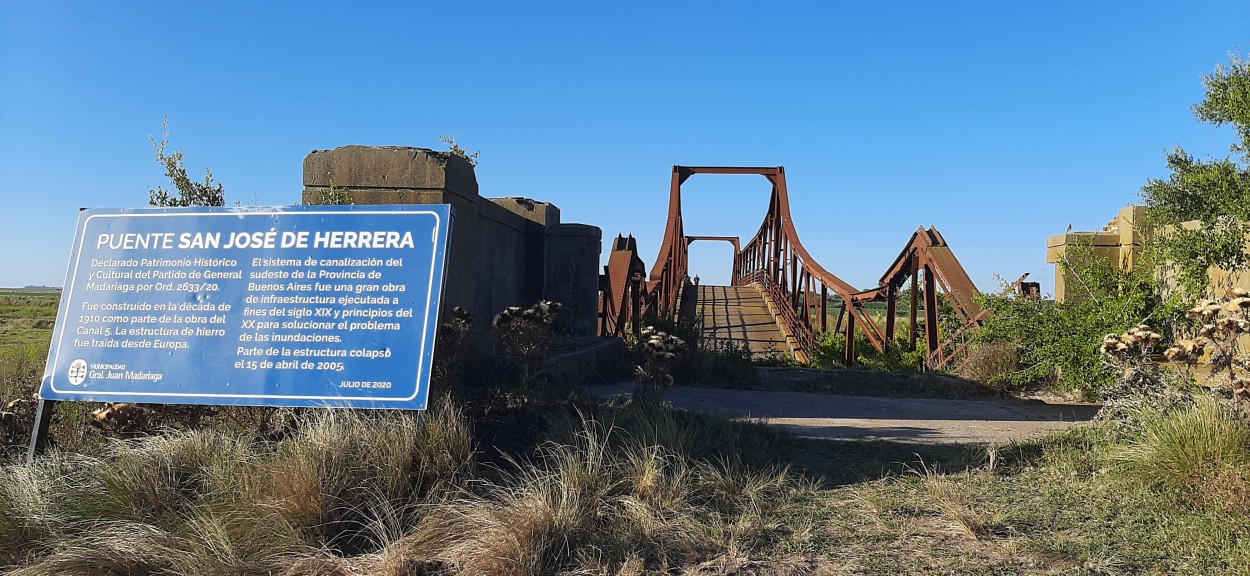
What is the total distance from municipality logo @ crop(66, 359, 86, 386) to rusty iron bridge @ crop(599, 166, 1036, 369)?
7191mm

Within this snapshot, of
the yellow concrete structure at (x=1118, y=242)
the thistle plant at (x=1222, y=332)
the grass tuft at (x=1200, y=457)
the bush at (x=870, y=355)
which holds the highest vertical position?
the yellow concrete structure at (x=1118, y=242)

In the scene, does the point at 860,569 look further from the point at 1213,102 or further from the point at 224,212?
the point at 1213,102

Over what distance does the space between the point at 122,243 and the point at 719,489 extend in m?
3.48

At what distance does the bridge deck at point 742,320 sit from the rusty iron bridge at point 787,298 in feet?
0.12

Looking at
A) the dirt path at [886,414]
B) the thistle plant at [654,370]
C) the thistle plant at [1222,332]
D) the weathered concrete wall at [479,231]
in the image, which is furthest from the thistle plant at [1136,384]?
the weathered concrete wall at [479,231]

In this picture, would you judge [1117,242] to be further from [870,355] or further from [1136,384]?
[870,355]

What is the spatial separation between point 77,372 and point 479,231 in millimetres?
2990

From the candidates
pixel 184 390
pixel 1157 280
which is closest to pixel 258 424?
pixel 184 390

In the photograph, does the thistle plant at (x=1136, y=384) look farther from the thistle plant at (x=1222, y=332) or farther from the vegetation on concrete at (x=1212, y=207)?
the vegetation on concrete at (x=1212, y=207)

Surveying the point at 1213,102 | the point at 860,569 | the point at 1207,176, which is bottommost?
the point at 860,569

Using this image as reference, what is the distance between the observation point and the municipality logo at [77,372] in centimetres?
415

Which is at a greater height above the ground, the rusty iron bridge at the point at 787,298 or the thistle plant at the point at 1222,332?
the rusty iron bridge at the point at 787,298

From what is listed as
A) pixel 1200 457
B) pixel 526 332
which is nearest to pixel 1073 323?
pixel 1200 457

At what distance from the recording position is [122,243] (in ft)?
14.4
